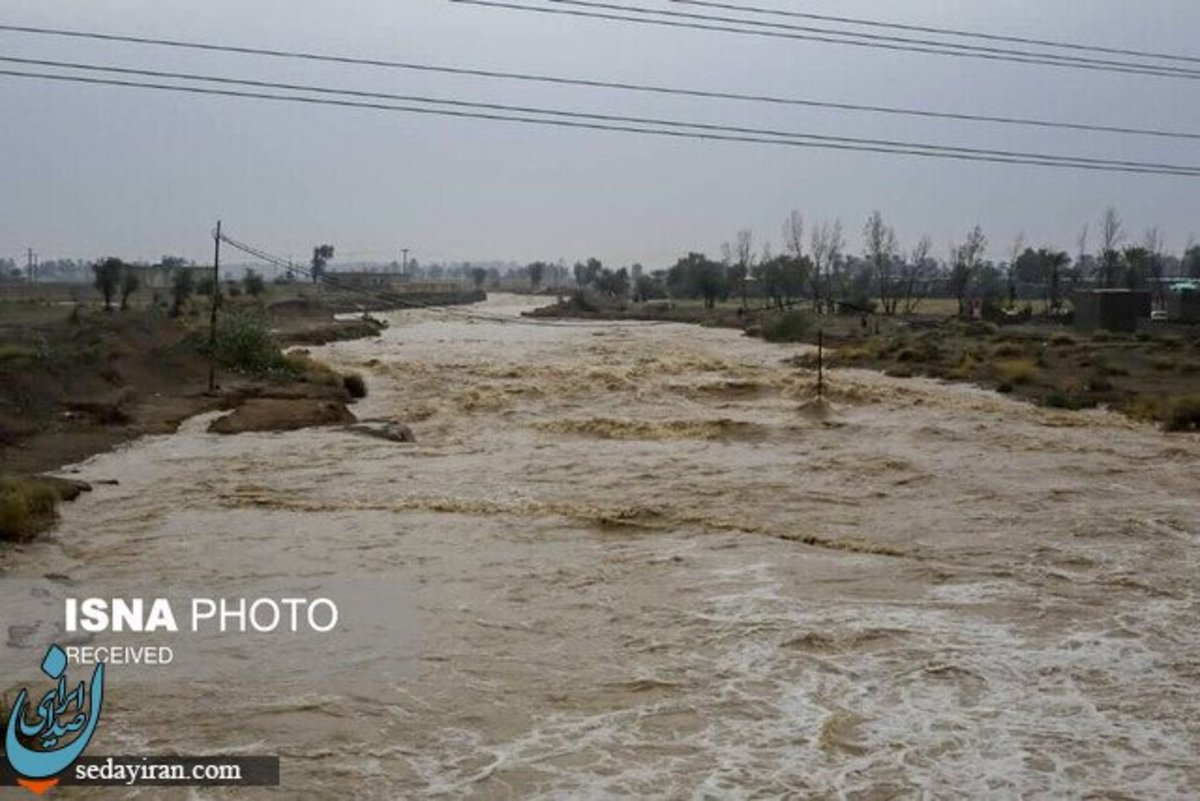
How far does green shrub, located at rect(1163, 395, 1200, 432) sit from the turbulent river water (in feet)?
3.85

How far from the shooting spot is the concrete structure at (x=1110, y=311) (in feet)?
161

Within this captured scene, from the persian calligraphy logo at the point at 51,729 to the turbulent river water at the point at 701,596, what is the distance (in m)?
0.18

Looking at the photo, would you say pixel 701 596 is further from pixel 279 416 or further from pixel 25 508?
pixel 279 416

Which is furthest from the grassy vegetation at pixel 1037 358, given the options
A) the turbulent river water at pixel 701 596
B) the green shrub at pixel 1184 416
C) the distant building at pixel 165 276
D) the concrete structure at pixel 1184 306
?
the distant building at pixel 165 276

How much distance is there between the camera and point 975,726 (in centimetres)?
771

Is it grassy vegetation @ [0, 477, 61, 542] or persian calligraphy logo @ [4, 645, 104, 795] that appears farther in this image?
grassy vegetation @ [0, 477, 61, 542]

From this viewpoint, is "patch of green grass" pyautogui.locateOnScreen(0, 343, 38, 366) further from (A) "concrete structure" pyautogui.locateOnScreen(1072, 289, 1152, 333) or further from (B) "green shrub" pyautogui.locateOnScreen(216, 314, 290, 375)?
(A) "concrete structure" pyautogui.locateOnScreen(1072, 289, 1152, 333)

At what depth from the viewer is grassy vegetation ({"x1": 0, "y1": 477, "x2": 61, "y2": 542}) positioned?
1212cm

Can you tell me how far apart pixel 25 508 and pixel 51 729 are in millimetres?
6064

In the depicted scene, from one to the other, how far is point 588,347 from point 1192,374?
21490 millimetres

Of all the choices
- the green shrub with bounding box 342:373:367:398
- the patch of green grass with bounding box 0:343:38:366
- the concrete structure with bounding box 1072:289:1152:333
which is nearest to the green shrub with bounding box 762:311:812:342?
Result: the concrete structure with bounding box 1072:289:1152:333

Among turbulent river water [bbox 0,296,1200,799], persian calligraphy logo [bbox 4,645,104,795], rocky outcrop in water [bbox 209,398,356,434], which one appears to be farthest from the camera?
rocky outcrop in water [bbox 209,398,356,434]

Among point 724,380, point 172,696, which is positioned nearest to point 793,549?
point 172,696

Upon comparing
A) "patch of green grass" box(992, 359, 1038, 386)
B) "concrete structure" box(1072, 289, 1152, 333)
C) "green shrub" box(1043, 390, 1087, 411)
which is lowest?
"green shrub" box(1043, 390, 1087, 411)
